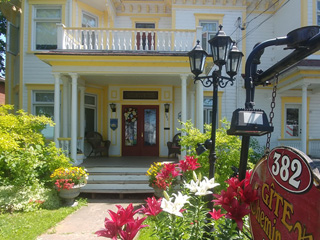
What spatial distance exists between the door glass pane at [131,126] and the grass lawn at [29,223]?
5.58m

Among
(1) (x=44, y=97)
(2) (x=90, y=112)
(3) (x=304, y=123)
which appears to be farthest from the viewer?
(2) (x=90, y=112)

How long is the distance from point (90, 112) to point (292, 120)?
31.2 ft

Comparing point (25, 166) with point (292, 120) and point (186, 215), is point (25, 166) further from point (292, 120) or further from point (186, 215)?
point (292, 120)

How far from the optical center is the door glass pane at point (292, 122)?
37.5 ft

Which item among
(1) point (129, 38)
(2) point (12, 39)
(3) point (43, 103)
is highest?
(2) point (12, 39)

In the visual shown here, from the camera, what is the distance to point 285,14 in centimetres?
1055

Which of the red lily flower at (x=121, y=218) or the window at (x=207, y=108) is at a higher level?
the window at (x=207, y=108)

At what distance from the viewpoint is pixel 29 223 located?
4.66m

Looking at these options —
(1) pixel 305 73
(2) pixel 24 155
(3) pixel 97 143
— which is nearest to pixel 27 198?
(2) pixel 24 155

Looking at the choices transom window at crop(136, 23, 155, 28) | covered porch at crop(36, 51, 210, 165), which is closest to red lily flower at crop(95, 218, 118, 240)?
covered porch at crop(36, 51, 210, 165)

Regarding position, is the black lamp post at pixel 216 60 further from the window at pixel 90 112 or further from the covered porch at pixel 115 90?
the window at pixel 90 112

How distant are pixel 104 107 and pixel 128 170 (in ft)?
14.5

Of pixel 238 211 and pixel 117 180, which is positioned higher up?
pixel 238 211

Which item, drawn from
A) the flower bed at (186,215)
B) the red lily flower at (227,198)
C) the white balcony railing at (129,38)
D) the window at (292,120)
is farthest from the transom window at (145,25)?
the red lily flower at (227,198)
